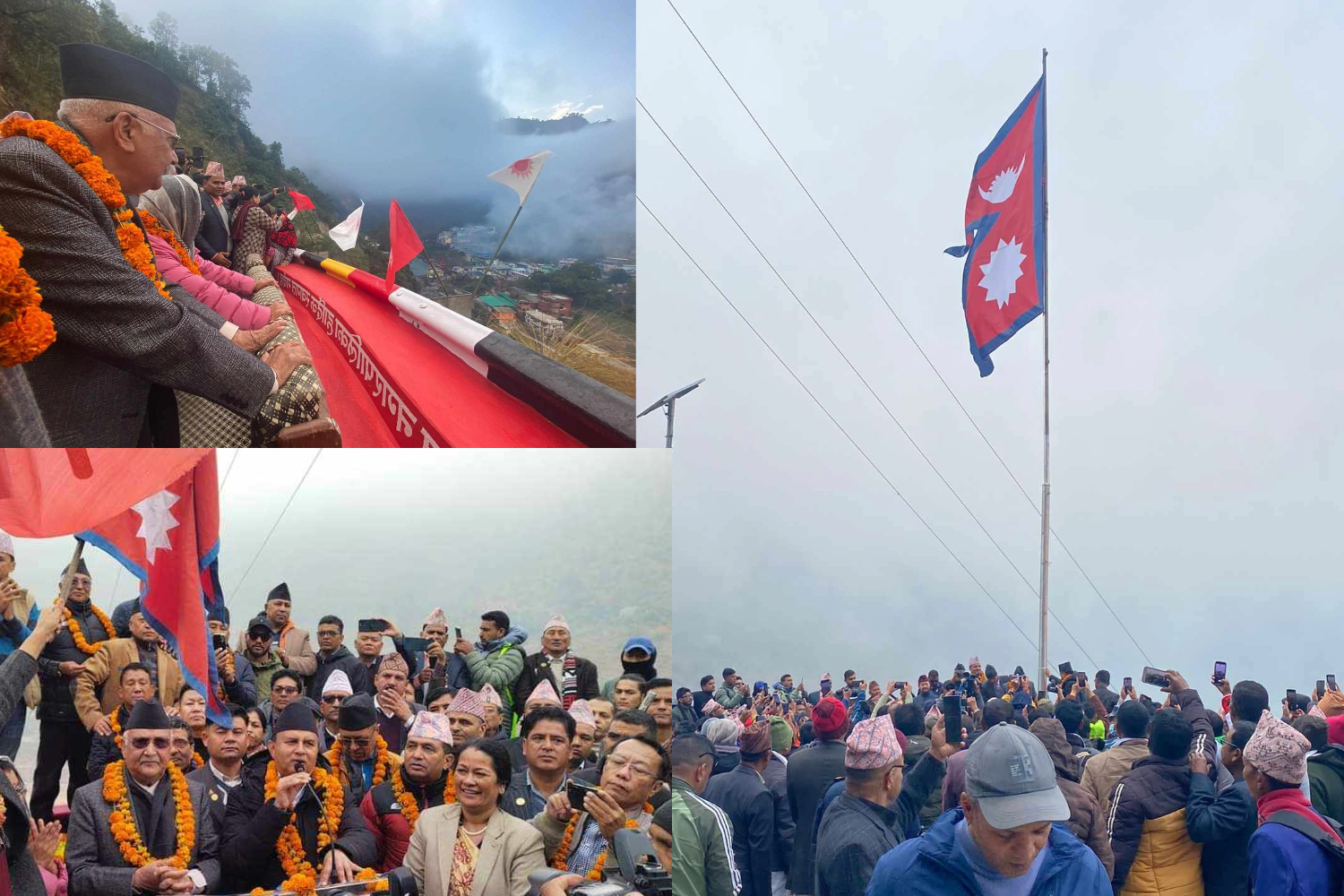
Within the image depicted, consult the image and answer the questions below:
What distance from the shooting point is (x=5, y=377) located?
455cm

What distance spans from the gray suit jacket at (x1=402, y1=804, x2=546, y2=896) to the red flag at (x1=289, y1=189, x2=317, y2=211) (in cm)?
304

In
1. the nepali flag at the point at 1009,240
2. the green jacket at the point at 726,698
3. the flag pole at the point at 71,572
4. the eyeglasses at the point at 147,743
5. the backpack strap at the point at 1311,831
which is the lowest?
the green jacket at the point at 726,698

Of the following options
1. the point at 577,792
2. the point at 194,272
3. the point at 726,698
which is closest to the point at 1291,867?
the point at 577,792

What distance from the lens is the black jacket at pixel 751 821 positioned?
551 cm

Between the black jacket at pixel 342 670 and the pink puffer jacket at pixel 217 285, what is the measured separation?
162 centimetres

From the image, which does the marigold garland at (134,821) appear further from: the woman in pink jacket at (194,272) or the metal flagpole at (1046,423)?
the metal flagpole at (1046,423)

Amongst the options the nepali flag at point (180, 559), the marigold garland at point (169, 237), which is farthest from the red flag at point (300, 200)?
the nepali flag at point (180, 559)

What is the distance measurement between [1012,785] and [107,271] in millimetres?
3942

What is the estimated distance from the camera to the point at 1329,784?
5121mm

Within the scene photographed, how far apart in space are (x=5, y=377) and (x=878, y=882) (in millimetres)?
3944

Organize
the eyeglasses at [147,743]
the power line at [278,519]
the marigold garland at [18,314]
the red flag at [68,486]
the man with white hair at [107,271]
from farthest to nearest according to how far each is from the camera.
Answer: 1. the power line at [278,519]
2. the red flag at [68,486]
3. the eyeglasses at [147,743]
4. the man with white hair at [107,271]
5. the marigold garland at [18,314]

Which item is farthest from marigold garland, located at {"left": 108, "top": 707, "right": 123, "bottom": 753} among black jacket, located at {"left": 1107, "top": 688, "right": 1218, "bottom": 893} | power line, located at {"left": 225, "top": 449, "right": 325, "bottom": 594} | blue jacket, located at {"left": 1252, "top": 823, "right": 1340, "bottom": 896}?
blue jacket, located at {"left": 1252, "top": 823, "right": 1340, "bottom": 896}

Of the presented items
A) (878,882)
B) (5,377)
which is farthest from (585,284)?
(878,882)

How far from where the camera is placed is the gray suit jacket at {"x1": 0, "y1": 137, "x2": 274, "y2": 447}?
4398 mm
